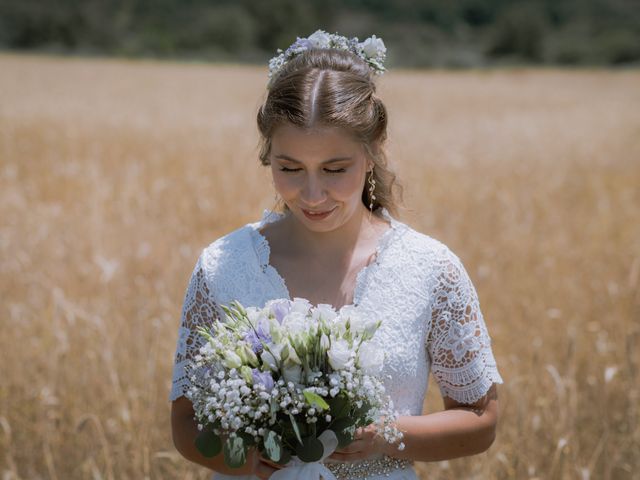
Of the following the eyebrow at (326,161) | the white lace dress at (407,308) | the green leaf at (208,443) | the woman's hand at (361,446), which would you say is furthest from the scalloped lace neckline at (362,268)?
the green leaf at (208,443)

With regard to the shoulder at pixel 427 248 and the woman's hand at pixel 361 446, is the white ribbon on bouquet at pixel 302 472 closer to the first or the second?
the woman's hand at pixel 361 446

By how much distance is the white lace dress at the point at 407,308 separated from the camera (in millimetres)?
2074

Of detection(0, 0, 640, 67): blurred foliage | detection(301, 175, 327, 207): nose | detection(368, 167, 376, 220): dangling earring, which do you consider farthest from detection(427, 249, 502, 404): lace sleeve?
detection(0, 0, 640, 67): blurred foliage

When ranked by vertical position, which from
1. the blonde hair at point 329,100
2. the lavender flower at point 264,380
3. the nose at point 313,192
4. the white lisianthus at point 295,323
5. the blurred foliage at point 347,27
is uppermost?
the blurred foliage at point 347,27

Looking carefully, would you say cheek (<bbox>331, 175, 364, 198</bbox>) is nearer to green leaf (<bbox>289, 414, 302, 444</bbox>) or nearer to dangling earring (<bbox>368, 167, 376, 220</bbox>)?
dangling earring (<bbox>368, 167, 376, 220</bbox>)

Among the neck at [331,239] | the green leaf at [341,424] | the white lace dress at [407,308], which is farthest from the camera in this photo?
the neck at [331,239]

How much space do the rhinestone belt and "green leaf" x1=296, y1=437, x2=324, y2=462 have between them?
0.40 metres

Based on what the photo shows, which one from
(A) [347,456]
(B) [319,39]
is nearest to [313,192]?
(B) [319,39]

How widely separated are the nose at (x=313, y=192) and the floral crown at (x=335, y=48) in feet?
1.39

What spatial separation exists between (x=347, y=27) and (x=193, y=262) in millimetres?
78225

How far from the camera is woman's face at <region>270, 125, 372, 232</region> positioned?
6.56ft

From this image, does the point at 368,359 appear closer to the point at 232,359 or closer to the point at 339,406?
the point at 339,406

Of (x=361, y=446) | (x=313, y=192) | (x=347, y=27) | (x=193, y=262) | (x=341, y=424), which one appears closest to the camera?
(x=341, y=424)

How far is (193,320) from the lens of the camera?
214 cm
